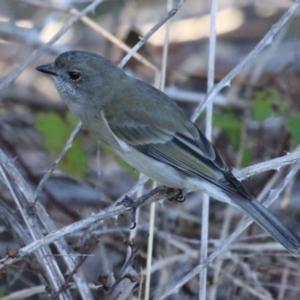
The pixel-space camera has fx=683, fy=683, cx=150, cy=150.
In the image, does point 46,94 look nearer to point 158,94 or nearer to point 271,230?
point 158,94

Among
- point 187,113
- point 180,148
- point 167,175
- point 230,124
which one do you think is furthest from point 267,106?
point 187,113

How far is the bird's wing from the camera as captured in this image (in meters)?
3.88

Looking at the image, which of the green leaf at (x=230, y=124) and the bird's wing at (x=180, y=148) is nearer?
the bird's wing at (x=180, y=148)

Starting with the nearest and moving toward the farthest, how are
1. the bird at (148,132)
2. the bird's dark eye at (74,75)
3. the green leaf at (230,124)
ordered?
1. the bird at (148,132)
2. the bird's dark eye at (74,75)
3. the green leaf at (230,124)

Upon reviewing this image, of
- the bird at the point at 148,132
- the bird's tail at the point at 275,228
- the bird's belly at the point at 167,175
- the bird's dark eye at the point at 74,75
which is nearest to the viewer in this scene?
the bird's tail at the point at 275,228

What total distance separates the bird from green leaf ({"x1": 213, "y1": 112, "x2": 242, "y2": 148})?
1.02 meters

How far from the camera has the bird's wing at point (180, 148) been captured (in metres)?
3.88

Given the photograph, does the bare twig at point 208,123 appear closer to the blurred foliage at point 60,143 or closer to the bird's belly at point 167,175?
the bird's belly at point 167,175

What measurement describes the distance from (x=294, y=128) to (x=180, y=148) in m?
1.09

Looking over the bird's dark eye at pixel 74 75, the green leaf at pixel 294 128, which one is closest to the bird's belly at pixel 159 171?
the bird's dark eye at pixel 74 75

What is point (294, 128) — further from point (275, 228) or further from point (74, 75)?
point (74, 75)

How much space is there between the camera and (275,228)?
3.65 meters

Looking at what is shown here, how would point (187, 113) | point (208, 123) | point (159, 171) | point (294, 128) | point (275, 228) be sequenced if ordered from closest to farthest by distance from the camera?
point (275, 228), point (159, 171), point (208, 123), point (294, 128), point (187, 113)

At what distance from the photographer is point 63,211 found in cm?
527
